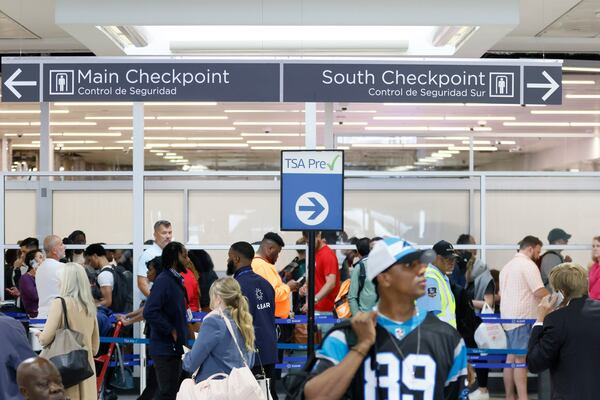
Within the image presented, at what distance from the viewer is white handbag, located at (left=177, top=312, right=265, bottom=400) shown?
6988 millimetres

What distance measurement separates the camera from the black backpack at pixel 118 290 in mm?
11648

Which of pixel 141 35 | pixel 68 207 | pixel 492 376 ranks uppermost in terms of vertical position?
pixel 141 35

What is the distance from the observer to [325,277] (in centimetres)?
1173

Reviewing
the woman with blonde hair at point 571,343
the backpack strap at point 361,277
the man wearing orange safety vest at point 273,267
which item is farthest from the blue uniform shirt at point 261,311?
the woman with blonde hair at point 571,343

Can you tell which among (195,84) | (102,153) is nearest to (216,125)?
(102,153)

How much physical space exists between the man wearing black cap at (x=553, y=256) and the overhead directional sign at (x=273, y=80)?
2.81 meters

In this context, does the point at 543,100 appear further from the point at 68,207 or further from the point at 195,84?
the point at 68,207

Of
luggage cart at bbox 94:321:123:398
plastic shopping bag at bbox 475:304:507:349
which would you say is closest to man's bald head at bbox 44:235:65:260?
luggage cart at bbox 94:321:123:398

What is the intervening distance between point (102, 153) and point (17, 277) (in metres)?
1.91

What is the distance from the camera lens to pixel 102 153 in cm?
1329

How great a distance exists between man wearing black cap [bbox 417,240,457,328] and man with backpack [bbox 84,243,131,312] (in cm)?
457

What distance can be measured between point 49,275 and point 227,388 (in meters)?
4.41

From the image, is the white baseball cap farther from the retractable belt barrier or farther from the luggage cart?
the luggage cart

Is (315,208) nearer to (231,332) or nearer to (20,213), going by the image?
(231,332)
